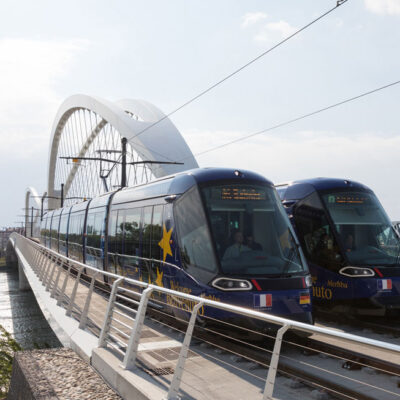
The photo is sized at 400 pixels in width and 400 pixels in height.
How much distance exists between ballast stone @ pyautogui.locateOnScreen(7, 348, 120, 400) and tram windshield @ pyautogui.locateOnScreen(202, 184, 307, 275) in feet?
8.37

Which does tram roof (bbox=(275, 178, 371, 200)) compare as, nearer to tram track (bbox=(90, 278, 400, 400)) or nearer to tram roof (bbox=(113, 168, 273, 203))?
tram roof (bbox=(113, 168, 273, 203))

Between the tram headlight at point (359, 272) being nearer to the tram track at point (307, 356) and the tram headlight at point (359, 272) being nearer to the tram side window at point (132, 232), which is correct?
the tram track at point (307, 356)

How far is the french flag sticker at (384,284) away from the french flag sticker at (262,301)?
3.03 m

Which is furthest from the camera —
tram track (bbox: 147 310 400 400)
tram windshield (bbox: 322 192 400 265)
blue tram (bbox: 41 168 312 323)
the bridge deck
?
tram windshield (bbox: 322 192 400 265)

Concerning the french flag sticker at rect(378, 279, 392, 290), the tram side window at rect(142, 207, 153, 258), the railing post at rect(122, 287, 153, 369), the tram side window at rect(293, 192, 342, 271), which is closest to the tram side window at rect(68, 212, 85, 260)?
the tram side window at rect(142, 207, 153, 258)

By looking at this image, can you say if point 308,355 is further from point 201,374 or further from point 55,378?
point 55,378

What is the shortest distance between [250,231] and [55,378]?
368 cm

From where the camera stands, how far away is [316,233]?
1073 cm

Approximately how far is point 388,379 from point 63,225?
23.9 m

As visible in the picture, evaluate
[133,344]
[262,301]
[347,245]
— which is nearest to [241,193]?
[262,301]

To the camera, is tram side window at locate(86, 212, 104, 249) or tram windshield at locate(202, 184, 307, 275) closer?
tram windshield at locate(202, 184, 307, 275)

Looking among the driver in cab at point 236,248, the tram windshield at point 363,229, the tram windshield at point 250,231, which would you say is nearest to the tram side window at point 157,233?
the tram windshield at point 250,231

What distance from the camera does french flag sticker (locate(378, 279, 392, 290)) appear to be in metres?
9.75

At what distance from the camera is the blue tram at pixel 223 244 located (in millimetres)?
7824
